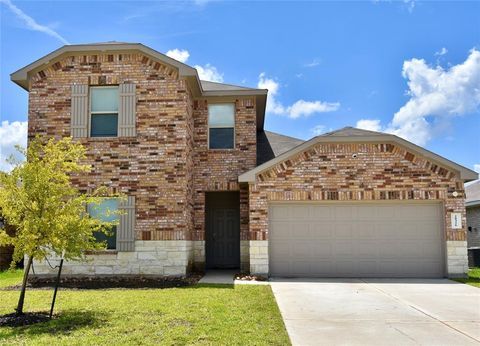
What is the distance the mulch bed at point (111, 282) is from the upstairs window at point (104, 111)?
162 inches

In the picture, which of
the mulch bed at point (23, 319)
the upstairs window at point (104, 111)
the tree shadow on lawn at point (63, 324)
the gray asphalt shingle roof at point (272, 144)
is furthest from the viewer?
the gray asphalt shingle roof at point (272, 144)

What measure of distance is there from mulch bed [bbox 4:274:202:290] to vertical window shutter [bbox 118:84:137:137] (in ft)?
13.4

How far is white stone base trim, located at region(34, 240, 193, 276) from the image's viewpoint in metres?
13.3

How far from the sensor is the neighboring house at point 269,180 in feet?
44.4

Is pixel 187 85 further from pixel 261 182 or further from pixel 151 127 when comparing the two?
pixel 261 182

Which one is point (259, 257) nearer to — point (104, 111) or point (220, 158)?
point (220, 158)

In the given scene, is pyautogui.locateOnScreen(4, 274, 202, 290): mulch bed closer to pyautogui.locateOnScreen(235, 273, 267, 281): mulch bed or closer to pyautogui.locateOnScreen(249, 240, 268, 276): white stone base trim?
pyautogui.locateOnScreen(235, 273, 267, 281): mulch bed

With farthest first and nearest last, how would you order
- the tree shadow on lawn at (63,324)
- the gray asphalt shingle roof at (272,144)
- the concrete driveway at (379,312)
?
the gray asphalt shingle roof at (272,144)
the tree shadow on lawn at (63,324)
the concrete driveway at (379,312)

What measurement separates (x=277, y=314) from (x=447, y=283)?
6526 millimetres

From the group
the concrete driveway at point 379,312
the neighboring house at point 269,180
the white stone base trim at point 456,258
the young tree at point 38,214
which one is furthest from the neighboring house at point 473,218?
the young tree at point 38,214

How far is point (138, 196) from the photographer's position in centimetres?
1351

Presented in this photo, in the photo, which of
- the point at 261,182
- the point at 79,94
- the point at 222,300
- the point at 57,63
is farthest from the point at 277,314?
the point at 57,63

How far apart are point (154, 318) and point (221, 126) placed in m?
8.95

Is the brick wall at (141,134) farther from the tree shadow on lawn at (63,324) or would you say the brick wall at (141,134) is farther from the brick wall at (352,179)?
the tree shadow on lawn at (63,324)
